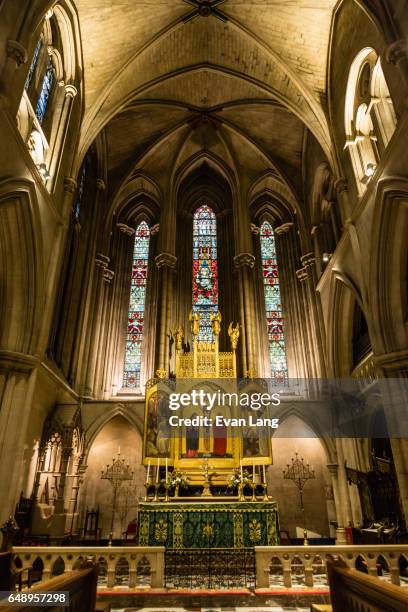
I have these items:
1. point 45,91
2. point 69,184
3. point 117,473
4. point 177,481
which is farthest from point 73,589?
point 117,473

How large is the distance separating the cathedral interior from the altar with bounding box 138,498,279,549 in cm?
4

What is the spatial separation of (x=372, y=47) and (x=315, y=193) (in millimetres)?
6763

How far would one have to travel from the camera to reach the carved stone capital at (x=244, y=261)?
55.6ft

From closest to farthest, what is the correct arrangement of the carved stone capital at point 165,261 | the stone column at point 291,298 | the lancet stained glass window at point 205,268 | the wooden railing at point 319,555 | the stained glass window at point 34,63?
the wooden railing at point 319,555 → the stained glass window at point 34,63 → the stone column at point 291,298 → the carved stone capital at point 165,261 → the lancet stained glass window at point 205,268

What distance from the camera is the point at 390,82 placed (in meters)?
8.49

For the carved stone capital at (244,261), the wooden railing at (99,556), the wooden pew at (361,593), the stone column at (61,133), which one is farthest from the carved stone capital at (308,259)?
the wooden pew at (361,593)

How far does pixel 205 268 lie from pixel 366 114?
929cm

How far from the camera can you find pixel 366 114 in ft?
36.1

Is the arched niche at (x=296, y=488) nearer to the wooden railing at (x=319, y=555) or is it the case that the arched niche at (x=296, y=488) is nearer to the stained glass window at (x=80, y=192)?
the wooden railing at (x=319, y=555)

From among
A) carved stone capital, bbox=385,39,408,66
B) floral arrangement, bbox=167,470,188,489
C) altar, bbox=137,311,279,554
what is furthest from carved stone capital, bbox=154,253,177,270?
carved stone capital, bbox=385,39,408,66

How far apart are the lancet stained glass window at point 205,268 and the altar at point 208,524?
816cm

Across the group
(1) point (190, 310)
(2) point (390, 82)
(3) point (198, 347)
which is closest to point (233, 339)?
(3) point (198, 347)

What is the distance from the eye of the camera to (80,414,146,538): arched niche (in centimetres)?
1430

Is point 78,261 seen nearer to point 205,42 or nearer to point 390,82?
point 205,42
